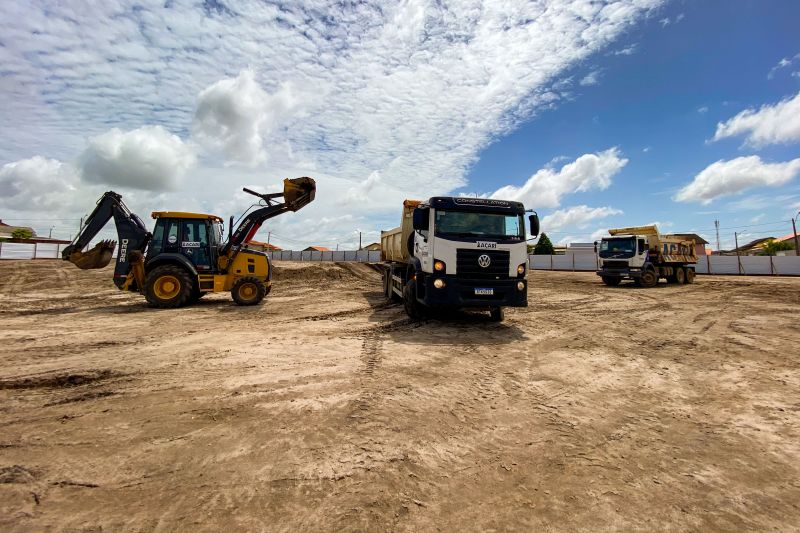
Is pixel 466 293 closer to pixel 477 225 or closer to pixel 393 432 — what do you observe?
pixel 477 225

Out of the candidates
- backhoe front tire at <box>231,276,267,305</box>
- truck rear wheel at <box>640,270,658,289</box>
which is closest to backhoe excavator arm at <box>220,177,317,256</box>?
backhoe front tire at <box>231,276,267,305</box>

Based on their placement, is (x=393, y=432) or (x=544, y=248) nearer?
(x=393, y=432)

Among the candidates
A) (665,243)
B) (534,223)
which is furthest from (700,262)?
(534,223)

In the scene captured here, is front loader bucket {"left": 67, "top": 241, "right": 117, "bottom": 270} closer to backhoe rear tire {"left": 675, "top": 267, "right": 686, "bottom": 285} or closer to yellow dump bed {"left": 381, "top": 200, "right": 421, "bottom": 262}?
yellow dump bed {"left": 381, "top": 200, "right": 421, "bottom": 262}

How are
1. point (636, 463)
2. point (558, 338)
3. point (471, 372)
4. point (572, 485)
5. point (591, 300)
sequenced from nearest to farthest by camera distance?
point (572, 485)
point (636, 463)
point (471, 372)
point (558, 338)
point (591, 300)

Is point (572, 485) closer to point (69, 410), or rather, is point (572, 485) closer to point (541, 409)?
point (541, 409)

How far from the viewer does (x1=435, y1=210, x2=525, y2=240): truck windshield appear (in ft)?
28.7

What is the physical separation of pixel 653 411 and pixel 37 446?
5.78 meters

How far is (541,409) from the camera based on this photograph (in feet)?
13.8

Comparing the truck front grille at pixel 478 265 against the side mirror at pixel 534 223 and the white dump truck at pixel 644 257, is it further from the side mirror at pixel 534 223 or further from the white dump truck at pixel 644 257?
the white dump truck at pixel 644 257

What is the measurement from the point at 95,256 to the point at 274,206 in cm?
577

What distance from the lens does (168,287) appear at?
38.6 feet

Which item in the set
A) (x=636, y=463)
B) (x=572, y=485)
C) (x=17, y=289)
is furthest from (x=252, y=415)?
(x=17, y=289)

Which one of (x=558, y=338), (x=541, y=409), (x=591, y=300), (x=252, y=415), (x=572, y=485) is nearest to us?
(x=572, y=485)
